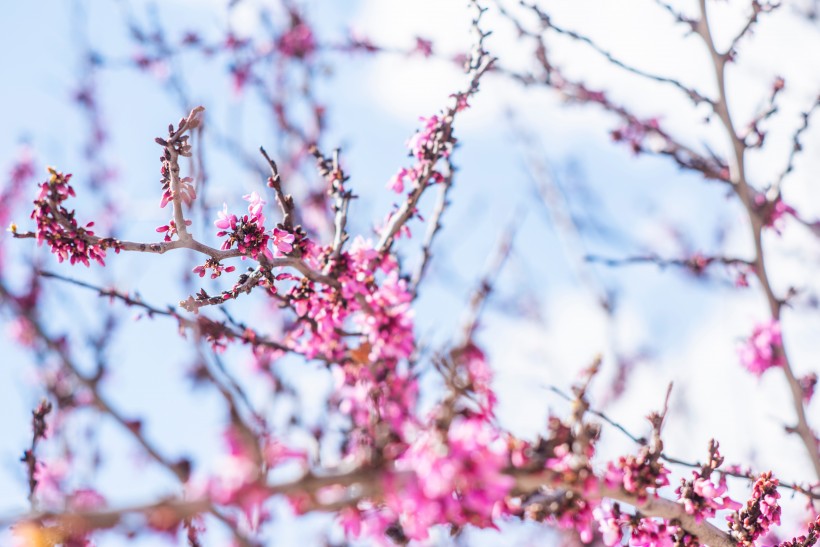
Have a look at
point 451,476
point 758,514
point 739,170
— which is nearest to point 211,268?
point 451,476

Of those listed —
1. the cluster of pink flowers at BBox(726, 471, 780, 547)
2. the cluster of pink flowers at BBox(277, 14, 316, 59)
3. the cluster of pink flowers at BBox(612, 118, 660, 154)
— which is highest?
the cluster of pink flowers at BBox(277, 14, 316, 59)

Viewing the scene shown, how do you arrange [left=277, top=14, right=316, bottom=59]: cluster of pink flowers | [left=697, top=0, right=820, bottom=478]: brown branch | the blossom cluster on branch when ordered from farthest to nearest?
[left=277, top=14, right=316, bottom=59]: cluster of pink flowers → [left=697, top=0, right=820, bottom=478]: brown branch → the blossom cluster on branch

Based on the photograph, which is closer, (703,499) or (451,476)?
(451,476)

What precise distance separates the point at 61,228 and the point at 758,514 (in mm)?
3214

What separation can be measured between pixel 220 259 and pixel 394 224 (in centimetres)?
Answer: 94

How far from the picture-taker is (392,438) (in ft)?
6.65

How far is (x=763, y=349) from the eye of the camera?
15.3 ft

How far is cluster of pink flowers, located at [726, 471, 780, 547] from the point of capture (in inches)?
103

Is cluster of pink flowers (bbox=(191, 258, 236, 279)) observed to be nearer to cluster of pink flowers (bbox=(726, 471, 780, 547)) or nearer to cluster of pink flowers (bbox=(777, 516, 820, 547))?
cluster of pink flowers (bbox=(726, 471, 780, 547))

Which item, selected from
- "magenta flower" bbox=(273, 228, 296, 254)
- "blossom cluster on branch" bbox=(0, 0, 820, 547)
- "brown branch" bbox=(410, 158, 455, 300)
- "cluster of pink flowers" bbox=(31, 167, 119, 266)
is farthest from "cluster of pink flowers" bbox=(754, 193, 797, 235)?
"cluster of pink flowers" bbox=(31, 167, 119, 266)

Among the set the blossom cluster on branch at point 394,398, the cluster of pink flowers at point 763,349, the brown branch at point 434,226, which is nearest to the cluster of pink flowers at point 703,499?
the blossom cluster on branch at point 394,398

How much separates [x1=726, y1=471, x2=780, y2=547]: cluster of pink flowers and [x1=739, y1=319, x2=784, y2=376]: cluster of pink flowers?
7.37ft

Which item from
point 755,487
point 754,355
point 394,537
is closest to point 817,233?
point 754,355

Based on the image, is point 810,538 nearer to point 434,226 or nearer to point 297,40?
point 434,226
